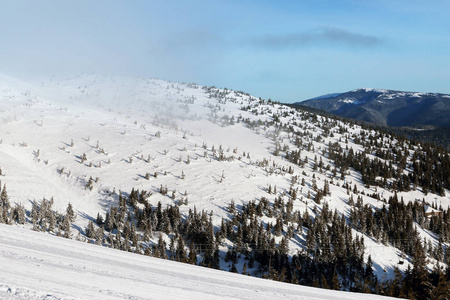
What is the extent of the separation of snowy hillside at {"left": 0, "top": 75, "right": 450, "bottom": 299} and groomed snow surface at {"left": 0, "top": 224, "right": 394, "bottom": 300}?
1.87ft

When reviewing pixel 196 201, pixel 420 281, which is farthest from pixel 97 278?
pixel 196 201

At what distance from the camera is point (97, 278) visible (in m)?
5.21

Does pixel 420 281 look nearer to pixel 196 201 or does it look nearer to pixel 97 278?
pixel 97 278

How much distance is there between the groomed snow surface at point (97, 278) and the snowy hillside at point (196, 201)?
1.87 feet

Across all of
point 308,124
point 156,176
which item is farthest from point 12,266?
point 308,124

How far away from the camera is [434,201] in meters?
43.9

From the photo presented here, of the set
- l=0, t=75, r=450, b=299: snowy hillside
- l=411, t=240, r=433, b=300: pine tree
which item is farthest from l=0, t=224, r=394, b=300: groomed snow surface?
l=411, t=240, r=433, b=300: pine tree

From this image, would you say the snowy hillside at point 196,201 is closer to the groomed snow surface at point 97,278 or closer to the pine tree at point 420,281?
the groomed snow surface at point 97,278

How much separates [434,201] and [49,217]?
51.3 metres

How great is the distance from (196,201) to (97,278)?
17191mm

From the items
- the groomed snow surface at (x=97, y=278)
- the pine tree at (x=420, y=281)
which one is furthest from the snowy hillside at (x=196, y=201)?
the pine tree at (x=420, y=281)

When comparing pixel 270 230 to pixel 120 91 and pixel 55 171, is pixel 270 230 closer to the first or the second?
pixel 55 171

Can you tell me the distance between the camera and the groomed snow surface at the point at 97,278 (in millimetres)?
4395

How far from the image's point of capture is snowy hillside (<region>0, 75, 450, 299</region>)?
17734mm
